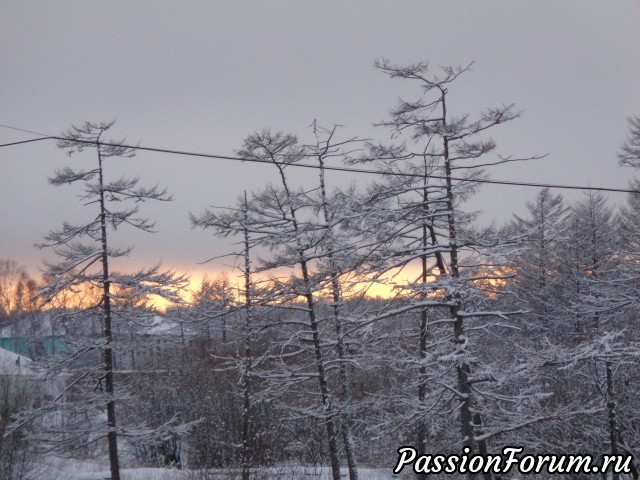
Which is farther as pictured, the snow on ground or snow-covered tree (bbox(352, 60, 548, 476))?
the snow on ground

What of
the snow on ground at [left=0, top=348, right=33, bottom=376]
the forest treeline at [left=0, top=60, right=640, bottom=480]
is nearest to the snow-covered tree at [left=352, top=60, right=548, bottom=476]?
the forest treeline at [left=0, top=60, right=640, bottom=480]

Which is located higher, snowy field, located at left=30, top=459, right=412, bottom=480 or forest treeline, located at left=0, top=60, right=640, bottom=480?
forest treeline, located at left=0, top=60, right=640, bottom=480

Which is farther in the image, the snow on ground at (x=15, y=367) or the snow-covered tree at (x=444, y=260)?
the snow on ground at (x=15, y=367)

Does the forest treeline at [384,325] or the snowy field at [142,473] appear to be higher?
the forest treeline at [384,325]

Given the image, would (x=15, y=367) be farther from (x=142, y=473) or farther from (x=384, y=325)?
(x=384, y=325)

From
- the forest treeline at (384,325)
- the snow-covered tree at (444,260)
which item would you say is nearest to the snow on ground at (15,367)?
the forest treeline at (384,325)

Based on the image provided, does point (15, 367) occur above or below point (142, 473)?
above

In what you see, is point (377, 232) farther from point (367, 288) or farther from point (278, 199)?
point (278, 199)

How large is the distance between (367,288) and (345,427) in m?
7.10

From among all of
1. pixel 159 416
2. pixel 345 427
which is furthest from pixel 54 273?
pixel 159 416

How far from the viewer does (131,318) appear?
18.0 m

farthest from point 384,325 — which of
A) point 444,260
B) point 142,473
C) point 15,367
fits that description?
point 15,367

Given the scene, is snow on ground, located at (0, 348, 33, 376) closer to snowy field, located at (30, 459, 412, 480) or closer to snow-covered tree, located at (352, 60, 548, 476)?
snowy field, located at (30, 459, 412, 480)

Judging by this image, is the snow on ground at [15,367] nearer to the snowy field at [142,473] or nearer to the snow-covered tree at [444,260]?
the snowy field at [142,473]
